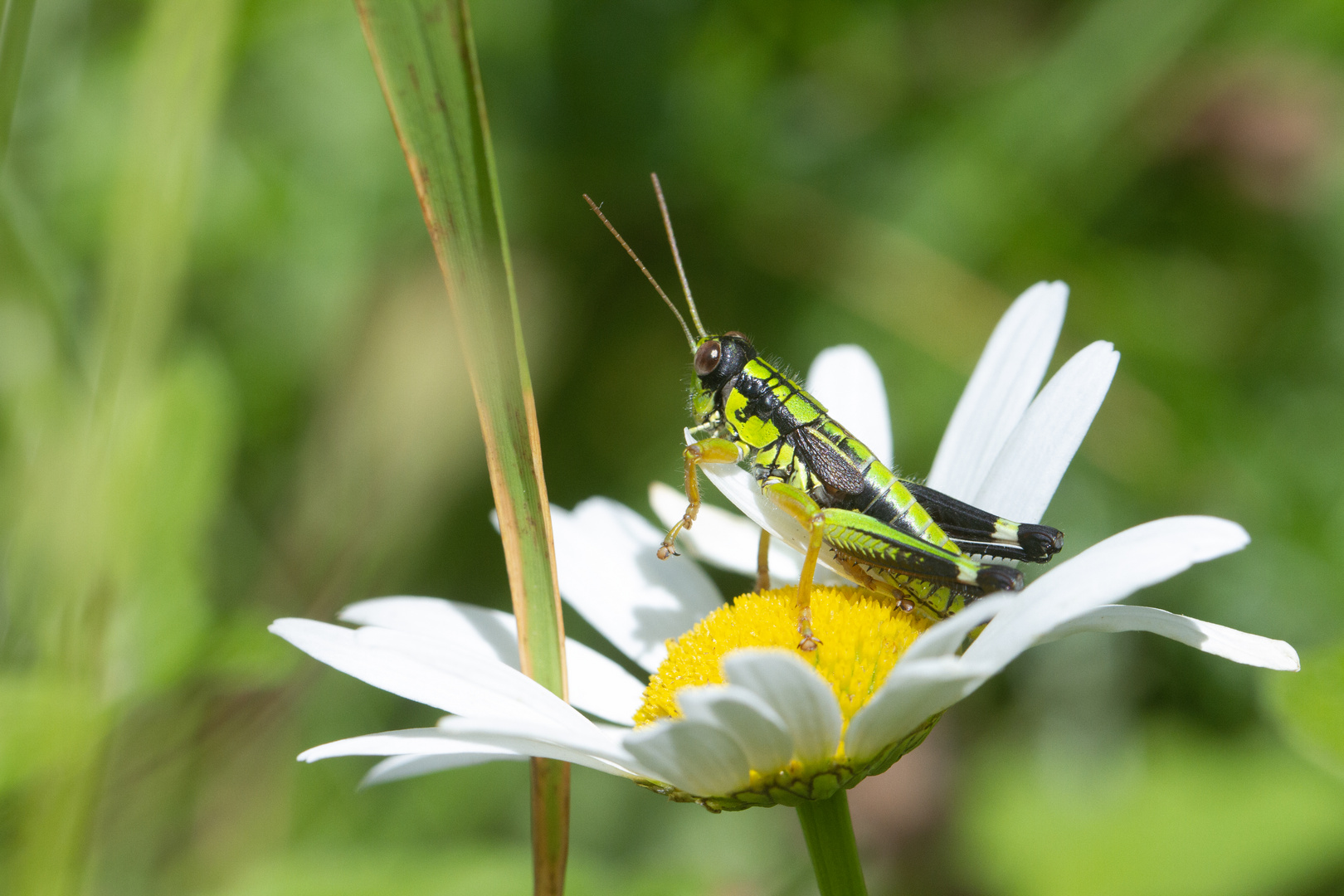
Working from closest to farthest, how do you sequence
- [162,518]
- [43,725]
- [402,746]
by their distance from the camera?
[402,746] → [43,725] → [162,518]

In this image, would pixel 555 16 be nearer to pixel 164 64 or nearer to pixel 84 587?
pixel 164 64

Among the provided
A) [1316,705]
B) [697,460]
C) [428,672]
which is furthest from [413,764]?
[1316,705]

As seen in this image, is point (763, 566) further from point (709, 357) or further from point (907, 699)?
point (907, 699)

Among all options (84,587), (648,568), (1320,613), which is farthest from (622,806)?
(1320,613)

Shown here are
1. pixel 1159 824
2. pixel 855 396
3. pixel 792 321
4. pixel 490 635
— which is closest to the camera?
pixel 490 635

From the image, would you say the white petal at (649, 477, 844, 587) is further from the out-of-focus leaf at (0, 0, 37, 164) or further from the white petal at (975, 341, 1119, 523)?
the out-of-focus leaf at (0, 0, 37, 164)

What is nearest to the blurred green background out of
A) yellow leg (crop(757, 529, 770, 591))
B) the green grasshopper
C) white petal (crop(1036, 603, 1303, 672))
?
yellow leg (crop(757, 529, 770, 591))

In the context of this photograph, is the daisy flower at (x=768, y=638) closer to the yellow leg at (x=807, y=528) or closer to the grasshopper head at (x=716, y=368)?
the yellow leg at (x=807, y=528)
